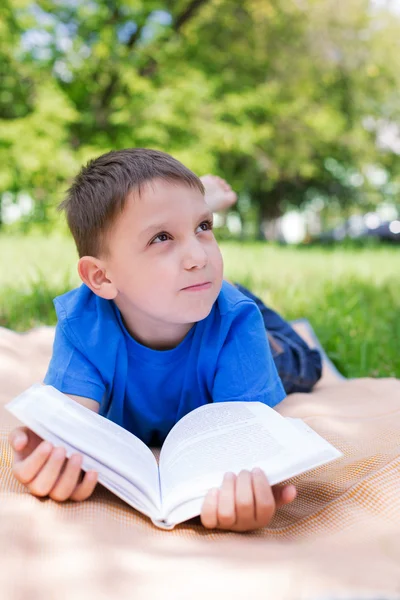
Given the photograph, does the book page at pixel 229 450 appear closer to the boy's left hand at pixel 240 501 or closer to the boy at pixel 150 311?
the boy's left hand at pixel 240 501

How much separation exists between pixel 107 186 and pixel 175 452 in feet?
2.17

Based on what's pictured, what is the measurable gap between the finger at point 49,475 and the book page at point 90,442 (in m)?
0.02

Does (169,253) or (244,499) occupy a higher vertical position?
(169,253)

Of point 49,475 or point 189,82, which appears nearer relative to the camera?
point 49,475

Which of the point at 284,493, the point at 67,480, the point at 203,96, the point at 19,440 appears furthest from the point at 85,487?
the point at 203,96

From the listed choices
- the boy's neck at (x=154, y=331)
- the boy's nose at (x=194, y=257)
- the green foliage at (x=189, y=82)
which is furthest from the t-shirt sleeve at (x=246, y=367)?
the green foliage at (x=189, y=82)

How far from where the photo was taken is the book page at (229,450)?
1082mm

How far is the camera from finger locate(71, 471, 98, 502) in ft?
3.52

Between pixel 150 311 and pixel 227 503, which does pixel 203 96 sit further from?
pixel 227 503

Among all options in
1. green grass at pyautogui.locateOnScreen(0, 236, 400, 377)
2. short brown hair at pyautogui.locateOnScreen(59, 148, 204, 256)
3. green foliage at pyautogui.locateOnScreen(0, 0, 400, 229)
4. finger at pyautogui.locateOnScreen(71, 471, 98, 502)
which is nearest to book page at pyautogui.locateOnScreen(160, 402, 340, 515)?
finger at pyautogui.locateOnScreen(71, 471, 98, 502)

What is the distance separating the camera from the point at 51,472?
1080 mm

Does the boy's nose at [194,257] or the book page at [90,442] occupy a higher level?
the boy's nose at [194,257]

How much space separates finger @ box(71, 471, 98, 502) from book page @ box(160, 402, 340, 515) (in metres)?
0.13

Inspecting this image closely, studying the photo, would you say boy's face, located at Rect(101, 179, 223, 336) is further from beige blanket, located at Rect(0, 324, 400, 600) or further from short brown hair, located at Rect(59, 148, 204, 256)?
beige blanket, located at Rect(0, 324, 400, 600)
